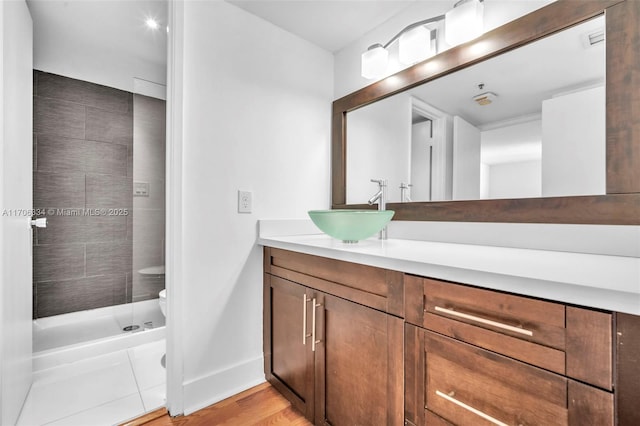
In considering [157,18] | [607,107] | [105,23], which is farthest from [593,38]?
[105,23]

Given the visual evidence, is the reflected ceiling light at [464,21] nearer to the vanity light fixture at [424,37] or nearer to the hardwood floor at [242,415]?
the vanity light fixture at [424,37]

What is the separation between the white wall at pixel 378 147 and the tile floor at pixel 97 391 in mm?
1591

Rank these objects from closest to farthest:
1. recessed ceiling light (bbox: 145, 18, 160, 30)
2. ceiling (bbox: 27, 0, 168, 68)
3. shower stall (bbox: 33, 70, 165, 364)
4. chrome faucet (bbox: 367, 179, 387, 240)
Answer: chrome faucet (bbox: 367, 179, 387, 240) → ceiling (bbox: 27, 0, 168, 68) → recessed ceiling light (bbox: 145, 18, 160, 30) → shower stall (bbox: 33, 70, 165, 364)

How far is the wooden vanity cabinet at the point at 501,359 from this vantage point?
1.90 ft

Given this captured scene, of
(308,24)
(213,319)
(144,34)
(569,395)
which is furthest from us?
(144,34)

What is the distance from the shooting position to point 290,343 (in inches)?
56.9

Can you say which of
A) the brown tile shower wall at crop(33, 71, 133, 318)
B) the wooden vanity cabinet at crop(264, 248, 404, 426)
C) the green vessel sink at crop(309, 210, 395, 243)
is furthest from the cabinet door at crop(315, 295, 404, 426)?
the brown tile shower wall at crop(33, 71, 133, 318)

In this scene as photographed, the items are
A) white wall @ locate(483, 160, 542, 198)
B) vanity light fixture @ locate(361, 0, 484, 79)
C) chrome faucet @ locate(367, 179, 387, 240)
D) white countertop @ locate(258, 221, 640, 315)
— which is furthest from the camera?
chrome faucet @ locate(367, 179, 387, 240)

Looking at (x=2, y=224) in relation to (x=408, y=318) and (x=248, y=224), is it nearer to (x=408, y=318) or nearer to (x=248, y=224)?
(x=248, y=224)

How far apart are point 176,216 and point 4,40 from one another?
964mm

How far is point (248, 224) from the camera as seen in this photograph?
1.65 metres

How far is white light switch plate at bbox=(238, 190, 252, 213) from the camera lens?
1609mm

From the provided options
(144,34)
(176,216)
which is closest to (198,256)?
(176,216)

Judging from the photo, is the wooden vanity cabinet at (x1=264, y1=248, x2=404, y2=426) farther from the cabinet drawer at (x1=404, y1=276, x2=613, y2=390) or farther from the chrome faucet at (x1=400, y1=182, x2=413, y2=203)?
the chrome faucet at (x1=400, y1=182, x2=413, y2=203)
